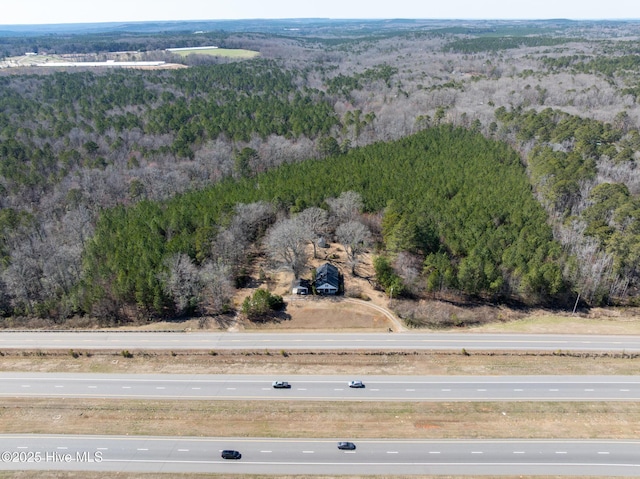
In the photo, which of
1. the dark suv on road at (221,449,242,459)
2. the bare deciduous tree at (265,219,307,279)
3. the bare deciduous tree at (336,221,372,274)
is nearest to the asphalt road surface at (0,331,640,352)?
the bare deciduous tree at (265,219,307,279)

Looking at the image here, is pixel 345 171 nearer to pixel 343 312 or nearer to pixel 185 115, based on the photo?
pixel 343 312

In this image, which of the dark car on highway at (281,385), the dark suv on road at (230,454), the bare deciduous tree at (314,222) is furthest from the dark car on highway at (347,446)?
the bare deciduous tree at (314,222)

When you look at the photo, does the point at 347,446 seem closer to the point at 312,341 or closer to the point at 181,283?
the point at 312,341

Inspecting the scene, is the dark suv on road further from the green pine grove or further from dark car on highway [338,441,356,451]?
the green pine grove

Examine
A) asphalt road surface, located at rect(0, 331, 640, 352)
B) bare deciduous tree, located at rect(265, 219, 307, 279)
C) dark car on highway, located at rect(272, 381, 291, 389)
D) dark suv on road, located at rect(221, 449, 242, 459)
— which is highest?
bare deciduous tree, located at rect(265, 219, 307, 279)

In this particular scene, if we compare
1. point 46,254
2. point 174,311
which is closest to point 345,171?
point 174,311

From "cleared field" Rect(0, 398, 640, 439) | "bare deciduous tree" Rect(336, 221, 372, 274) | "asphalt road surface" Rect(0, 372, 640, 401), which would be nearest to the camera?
"cleared field" Rect(0, 398, 640, 439)
